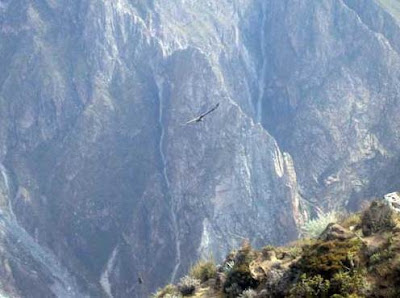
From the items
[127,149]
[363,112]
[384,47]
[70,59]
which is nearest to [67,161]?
[127,149]

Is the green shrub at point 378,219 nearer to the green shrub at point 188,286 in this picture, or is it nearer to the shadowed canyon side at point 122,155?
the green shrub at point 188,286

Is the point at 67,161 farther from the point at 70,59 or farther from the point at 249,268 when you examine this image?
the point at 249,268

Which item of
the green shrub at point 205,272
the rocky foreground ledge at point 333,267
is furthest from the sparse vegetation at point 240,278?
the green shrub at point 205,272

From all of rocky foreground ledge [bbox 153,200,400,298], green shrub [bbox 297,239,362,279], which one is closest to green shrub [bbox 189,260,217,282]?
rocky foreground ledge [bbox 153,200,400,298]

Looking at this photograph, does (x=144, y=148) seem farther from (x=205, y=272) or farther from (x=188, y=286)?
(x=188, y=286)

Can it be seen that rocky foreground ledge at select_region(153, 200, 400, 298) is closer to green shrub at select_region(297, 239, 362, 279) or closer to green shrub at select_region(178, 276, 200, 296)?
green shrub at select_region(297, 239, 362, 279)

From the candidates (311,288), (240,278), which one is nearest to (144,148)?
(240,278)
